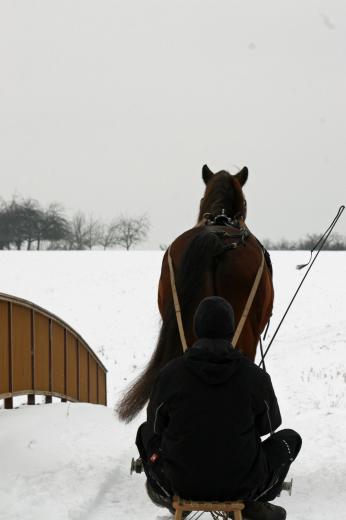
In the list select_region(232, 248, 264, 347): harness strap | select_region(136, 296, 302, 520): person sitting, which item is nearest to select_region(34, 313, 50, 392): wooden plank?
select_region(232, 248, 264, 347): harness strap

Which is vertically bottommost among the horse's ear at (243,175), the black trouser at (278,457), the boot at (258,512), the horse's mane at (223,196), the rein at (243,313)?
the boot at (258,512)

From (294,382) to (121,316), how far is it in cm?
1305

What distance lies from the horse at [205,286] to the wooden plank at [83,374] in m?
6.80

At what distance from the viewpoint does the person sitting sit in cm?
302

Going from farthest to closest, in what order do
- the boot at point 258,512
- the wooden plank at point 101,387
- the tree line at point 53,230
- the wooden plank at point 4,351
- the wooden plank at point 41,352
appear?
the tree line at point 53,230, the wooden plank at point 101,387, the wooden plank at point 41,352, the wooden plank at point 4,351, the boot at point 258,512

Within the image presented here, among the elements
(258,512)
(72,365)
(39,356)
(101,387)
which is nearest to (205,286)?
(258,512)

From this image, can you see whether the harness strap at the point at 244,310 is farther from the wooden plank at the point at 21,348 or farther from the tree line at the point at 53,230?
the tree line at the point at 53,230

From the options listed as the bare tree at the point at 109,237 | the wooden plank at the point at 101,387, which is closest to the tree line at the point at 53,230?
the bare tree at the point at 109,237

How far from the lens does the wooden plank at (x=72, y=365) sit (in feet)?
33.8

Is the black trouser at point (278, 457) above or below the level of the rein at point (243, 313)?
below

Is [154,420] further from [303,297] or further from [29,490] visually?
[303,297]

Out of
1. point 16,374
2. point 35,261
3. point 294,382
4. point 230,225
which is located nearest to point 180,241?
point 230,225

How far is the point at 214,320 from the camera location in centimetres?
315

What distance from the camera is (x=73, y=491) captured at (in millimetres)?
4922
